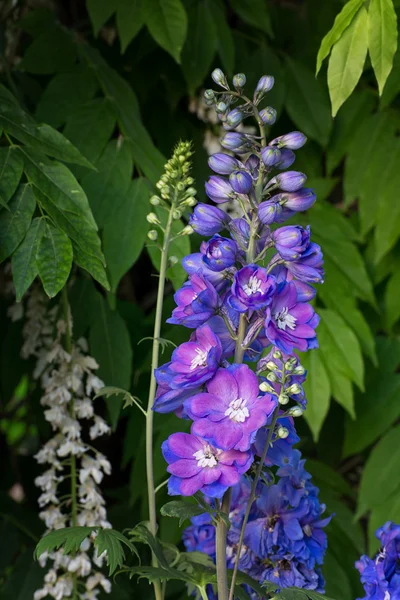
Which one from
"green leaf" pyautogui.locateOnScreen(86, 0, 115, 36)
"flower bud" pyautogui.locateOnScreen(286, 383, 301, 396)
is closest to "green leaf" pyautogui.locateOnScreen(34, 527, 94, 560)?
"flower bud" pyautogui.locateOnScreen(286, 383, 301, 396)

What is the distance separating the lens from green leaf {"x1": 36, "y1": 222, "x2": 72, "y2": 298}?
42.1 inches

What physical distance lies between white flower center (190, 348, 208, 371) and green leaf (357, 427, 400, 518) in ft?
2.94

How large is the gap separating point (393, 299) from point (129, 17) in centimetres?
80

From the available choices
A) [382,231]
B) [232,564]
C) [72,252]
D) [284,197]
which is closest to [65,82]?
[72,252]

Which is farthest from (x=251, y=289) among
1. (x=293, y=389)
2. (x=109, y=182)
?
(x=109, y=182)

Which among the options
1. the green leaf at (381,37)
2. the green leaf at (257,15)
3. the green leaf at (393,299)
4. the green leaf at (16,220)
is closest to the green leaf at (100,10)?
the green leaf at (257,15)

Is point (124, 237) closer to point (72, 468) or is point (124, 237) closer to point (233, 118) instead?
point (72, 468)

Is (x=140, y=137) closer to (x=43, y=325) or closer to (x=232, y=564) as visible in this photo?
(x=43, y=325)

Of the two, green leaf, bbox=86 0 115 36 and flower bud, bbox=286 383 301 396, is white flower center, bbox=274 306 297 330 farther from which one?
green leaf, bbox=86 0 115 36

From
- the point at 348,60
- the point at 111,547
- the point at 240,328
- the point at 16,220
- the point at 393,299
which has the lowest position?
the point at 111,547

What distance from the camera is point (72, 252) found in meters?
1.11

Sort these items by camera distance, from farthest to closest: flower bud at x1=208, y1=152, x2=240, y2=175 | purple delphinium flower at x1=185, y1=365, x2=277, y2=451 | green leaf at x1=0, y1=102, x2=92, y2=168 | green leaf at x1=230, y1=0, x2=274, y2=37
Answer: green leaf at x1=230, y1=0, x2=274, y2=37
green leaf at x1=0, y1=102, x2=92, y2=168
flower bud at x1=208, y1=152, x2=240, y2=175
purple delphinium flower at x1=185, y1=365, x2=277, y2=451

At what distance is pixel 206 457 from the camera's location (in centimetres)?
80

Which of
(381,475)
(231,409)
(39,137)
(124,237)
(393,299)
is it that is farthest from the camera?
(393,299)
